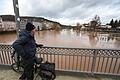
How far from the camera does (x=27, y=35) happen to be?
2.45 meters

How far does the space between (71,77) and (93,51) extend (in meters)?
1.05

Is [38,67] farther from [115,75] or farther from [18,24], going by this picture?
[115,75]

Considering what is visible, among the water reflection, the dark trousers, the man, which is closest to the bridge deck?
the dark trousers

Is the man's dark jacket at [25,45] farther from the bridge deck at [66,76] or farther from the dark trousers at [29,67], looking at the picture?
the bridge deck at [66,76]

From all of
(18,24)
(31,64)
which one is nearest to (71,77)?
(31,64)

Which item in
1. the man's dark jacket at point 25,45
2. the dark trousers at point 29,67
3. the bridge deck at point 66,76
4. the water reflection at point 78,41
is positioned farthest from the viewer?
the water reflection at point 78,41

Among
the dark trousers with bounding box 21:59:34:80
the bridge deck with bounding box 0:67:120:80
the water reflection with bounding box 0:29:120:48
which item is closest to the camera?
the dark trousers with bounding box 21:59:34:80

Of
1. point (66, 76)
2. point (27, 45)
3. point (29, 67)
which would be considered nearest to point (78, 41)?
point (66, 76)

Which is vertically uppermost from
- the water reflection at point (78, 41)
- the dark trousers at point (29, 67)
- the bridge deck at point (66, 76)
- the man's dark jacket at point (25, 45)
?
the man's dark jacket at point (25, 45)

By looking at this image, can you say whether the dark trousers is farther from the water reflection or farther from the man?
the water reflection

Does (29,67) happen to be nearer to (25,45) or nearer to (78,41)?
(25,45)

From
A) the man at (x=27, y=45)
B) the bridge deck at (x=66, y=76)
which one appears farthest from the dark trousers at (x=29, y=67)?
the bridge deck at (x=66, y=76)

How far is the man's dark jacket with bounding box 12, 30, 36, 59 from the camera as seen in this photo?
7.67ft

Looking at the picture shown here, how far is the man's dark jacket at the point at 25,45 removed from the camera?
2338 mm
